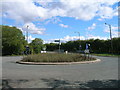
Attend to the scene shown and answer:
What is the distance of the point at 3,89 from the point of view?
689 cm

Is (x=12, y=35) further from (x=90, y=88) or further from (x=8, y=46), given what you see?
(x=90, y=88)

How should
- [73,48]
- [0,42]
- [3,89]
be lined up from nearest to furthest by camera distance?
[3,89], [0,42], [73,48]

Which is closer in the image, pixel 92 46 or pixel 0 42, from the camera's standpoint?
pixel 0 42

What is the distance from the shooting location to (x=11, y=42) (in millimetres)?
Result: 58938

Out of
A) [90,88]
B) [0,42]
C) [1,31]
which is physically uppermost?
[1,31]

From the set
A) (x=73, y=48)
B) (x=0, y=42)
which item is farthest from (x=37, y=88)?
(x=73, y=48)

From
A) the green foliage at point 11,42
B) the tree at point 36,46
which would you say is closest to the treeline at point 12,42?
the green foliage at point 11,42

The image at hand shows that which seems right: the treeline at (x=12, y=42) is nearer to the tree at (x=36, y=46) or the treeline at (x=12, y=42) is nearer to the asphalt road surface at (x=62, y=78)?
the tree at (x=36, y=46)

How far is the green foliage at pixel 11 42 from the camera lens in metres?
59.1

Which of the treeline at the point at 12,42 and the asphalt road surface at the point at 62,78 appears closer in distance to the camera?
the asphalt road surface at the point at 62,78

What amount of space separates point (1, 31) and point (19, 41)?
8.00 metres

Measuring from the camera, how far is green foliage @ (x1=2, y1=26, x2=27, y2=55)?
194 feet

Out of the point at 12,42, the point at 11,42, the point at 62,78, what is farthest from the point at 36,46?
the point at 62,78

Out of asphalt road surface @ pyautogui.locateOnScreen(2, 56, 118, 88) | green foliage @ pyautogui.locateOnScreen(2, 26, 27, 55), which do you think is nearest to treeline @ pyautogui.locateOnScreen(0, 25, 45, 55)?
green foliage @ pyautogui.locateOnScreen(2, 26, 27, 55)
